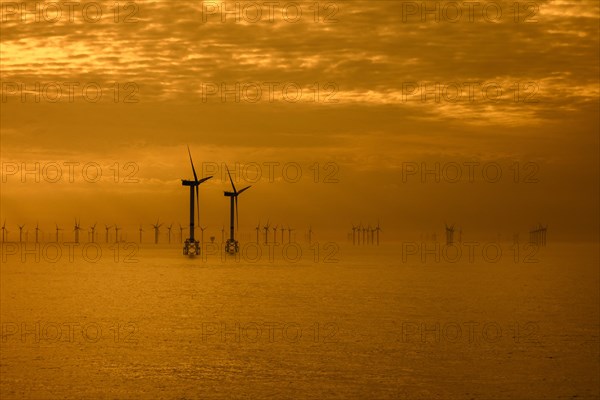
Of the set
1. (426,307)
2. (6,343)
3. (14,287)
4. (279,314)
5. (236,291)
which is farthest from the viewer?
(14,287)

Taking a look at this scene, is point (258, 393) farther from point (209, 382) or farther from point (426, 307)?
point (426, 307)

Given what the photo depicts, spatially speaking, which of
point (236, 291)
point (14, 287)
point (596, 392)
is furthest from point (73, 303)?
point (596, 392)

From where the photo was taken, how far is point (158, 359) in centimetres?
5534

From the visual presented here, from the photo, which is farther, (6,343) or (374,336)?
(374,336)

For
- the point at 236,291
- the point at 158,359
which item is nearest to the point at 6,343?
the point at 158,359

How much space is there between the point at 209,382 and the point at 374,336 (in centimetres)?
2190

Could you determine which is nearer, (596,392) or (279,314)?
(596,392)

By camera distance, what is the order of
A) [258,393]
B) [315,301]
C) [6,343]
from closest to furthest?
1. [258,393]
2. [6,343]
3. [315,301]

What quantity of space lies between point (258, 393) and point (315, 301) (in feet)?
185

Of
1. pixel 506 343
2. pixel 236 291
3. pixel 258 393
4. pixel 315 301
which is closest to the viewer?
pixel 258 393

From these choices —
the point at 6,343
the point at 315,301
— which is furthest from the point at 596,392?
the point at 315,301

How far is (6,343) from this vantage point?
61.2m

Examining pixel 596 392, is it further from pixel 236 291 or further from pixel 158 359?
pixel 236 291

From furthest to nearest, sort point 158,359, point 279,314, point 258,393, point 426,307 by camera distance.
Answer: point 426,307
point 279,314
point 158,359
point 258,393
